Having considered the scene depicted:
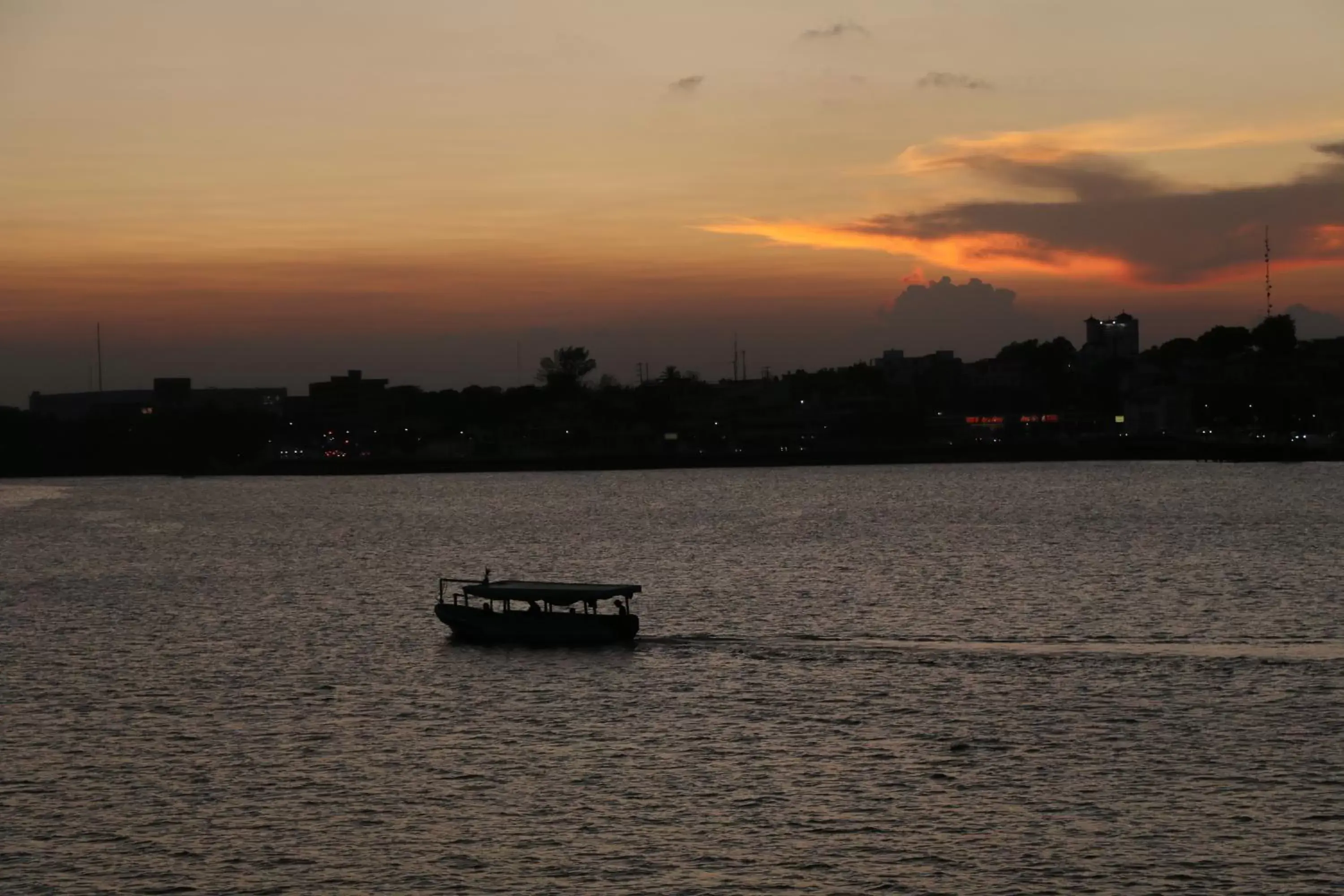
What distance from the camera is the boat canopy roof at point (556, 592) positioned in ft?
239

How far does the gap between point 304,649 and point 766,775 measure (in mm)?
34636

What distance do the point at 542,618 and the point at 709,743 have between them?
23.1 metres

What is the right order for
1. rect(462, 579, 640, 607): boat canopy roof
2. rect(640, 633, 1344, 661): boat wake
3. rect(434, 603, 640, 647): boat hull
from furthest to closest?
1. rect(462, 579, 640, 607): boat canopy roof
2. rect(434, 603, 640, 647): boat hull
3. rect(640, 633, 1344, 661): boat wake

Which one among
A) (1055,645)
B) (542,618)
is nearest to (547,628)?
(542,618)

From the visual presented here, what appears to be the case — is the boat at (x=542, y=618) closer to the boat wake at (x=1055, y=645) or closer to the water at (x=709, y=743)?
the water at (x=709, y=743)

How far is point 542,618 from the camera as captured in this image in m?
72.4

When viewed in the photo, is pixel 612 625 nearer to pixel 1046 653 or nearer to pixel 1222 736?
pixel 1046 653

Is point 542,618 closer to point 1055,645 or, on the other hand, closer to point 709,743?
point 1055,645

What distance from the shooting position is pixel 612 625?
71.6 meters

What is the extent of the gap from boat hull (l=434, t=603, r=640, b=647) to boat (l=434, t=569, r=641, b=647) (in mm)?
20

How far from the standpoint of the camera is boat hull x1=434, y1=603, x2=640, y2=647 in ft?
235

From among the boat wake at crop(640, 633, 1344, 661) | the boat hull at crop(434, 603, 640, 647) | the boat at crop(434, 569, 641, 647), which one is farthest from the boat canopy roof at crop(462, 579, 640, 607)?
the boat wake at crop(640, 633, 1344, 661)

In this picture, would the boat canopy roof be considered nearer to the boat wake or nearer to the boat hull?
the boat hull

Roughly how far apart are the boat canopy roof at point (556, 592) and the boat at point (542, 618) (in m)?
0.02
